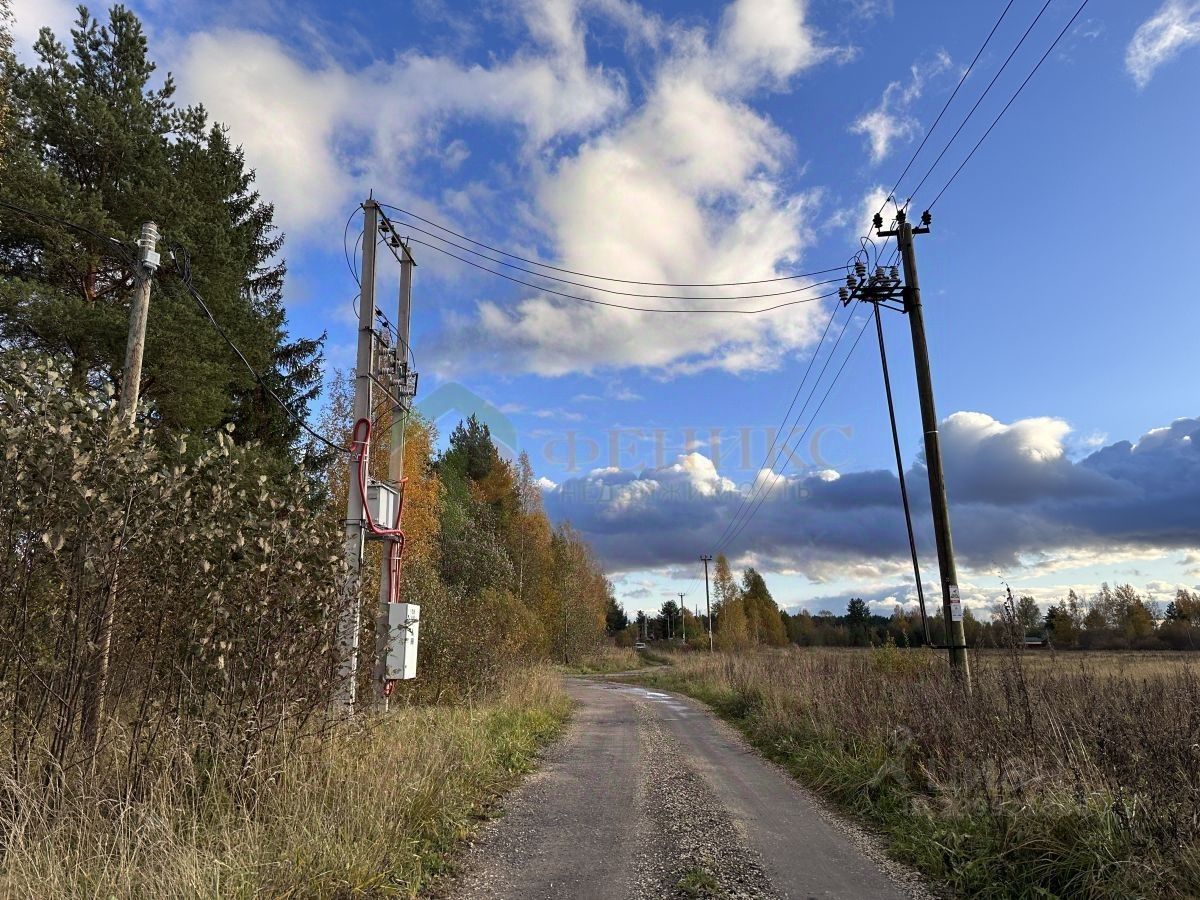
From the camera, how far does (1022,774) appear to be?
590cm

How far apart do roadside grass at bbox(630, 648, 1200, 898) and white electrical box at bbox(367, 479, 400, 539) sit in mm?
6591

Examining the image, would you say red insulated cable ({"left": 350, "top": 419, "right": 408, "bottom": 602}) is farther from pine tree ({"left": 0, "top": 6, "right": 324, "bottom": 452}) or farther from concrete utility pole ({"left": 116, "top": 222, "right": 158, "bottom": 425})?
pine tree ({"left": 0, "top": 6, "right": 324, "bottom": 452})

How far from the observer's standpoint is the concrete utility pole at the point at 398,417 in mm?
9406

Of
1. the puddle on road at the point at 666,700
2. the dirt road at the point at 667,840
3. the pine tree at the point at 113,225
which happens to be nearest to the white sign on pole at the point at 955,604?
the dirt road at the point at 667,840

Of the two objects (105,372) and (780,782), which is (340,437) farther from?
(780,782)

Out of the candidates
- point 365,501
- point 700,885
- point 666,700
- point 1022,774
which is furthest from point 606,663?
point 700,885

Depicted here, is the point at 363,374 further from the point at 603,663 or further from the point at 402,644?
the point at 603,663

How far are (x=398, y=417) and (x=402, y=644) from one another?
3893 millimetres

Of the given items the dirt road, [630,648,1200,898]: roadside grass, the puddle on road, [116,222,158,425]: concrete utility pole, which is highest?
[116,222,158,425]: concrete utility pole

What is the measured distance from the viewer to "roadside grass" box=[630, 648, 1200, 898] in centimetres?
452

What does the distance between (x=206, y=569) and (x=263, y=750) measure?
1.44 meters

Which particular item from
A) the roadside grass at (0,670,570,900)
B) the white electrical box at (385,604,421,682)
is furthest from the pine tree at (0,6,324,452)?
the roadside grass at (0,670,570,900)

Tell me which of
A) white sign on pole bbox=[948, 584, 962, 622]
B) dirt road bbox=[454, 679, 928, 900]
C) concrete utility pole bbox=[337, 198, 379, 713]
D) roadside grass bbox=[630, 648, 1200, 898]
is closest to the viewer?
roadside grass bbox=[630, 648, 1200, 898]

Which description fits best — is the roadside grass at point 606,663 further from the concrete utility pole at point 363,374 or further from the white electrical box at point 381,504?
the concrete utility pole at point 363,374
